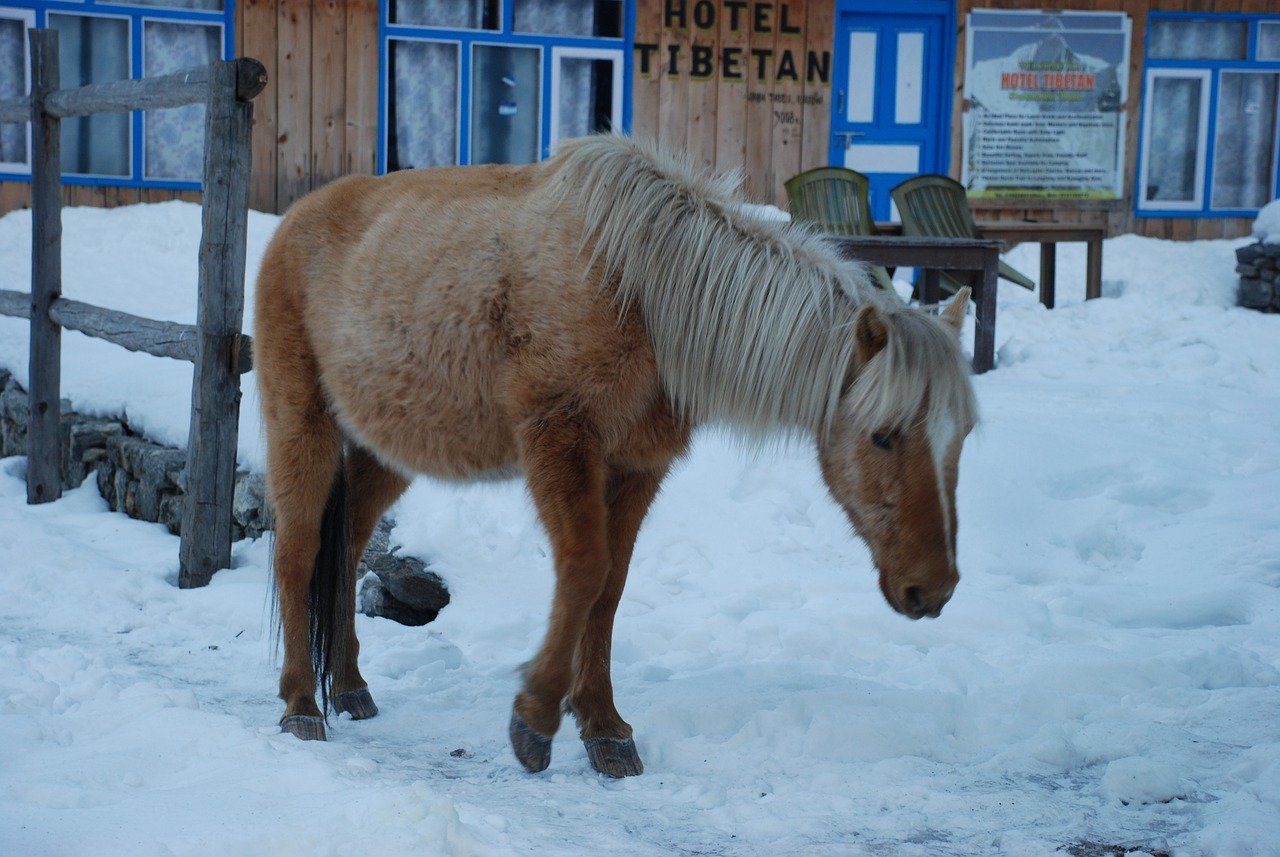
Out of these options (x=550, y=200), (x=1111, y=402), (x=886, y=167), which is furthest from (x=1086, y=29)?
(x=550, y=200)

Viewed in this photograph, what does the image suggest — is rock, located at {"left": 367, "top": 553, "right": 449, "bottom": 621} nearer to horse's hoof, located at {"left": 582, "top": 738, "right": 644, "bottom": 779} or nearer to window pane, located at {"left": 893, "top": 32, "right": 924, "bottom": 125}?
horse's hoof, located at {"left": 582, "top": 738, "right": 644, "bottom": 779}

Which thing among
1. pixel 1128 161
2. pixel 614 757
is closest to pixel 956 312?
pixel 614 757

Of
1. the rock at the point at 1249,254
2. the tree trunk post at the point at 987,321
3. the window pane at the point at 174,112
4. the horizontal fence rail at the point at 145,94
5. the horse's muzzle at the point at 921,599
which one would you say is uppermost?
the window pane at the point at 174,112

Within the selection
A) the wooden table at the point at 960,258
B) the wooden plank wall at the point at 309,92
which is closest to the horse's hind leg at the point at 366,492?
the wooden table at the point at 960,258

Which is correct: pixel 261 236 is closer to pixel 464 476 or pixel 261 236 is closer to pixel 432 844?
pixel 464 476

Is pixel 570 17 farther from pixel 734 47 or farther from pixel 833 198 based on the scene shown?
pixel 833 198

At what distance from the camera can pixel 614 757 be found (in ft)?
10.3

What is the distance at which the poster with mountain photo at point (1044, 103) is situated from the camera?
1300 centimetres

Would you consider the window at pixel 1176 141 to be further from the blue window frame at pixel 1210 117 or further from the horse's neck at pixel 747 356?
the horse's neck at pixel 747 356

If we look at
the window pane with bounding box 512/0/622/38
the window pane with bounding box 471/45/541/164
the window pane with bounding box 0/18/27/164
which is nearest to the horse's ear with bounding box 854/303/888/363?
the window pane with bounding box 471/45/541/164

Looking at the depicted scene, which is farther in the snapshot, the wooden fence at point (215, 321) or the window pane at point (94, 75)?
the window pane at point (94, 75)

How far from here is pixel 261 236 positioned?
10289 millimetres

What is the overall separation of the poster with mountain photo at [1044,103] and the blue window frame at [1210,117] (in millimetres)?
487

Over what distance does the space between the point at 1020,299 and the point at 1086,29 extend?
4.01m
